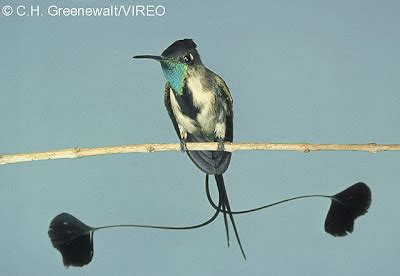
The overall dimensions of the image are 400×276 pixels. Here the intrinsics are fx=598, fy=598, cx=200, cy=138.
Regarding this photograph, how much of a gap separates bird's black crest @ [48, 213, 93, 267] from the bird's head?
448mm

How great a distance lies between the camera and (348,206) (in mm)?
1615

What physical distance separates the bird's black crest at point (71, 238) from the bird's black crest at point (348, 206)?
66 centimetres

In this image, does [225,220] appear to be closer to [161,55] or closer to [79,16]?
[161,55]

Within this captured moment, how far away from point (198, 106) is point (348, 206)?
0.49m

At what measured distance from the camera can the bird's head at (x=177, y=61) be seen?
5.13 ft

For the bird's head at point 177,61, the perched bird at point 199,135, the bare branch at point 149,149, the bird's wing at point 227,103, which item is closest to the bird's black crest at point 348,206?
the perched bird at point 199,135

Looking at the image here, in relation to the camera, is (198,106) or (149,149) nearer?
(149,149)

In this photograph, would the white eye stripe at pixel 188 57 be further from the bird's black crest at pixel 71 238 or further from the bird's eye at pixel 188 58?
the bird's black crest at pixel 71 238

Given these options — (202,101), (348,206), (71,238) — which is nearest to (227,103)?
(202,101)

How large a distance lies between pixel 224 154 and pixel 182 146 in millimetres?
152

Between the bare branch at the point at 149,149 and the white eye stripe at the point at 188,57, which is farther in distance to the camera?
the white eye stripe at the point at 188,57

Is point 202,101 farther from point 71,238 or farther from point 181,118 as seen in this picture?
point 71,238

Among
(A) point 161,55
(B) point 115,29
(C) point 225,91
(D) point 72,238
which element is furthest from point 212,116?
(D) point 72,238

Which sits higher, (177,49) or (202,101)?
(177,49)
